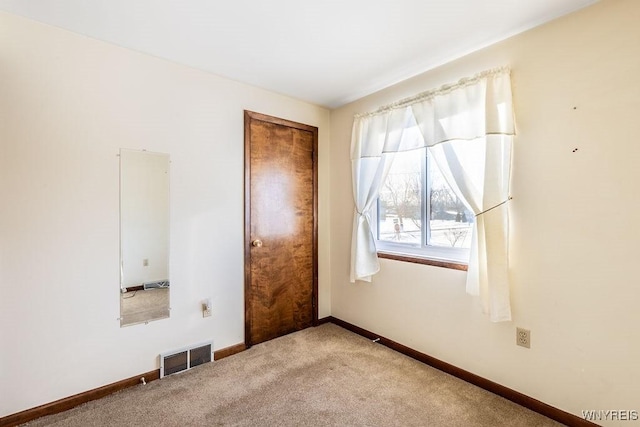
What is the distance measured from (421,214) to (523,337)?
44.2 inches

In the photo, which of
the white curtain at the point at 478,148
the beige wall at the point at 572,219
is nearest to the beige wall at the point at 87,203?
the white curtain at the point at 478,148

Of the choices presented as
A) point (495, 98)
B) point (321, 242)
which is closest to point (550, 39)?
point (495, 98)

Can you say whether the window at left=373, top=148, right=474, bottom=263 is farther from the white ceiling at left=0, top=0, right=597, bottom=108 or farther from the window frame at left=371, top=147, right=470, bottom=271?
the white ceiling at left=0, top=0, right=597, bottom=108

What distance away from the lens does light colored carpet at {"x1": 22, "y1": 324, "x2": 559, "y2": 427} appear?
5.83ft

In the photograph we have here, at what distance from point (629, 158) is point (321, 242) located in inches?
98.6

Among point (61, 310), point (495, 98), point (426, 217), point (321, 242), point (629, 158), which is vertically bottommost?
point (61, 310)

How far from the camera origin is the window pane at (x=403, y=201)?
2.61 meters

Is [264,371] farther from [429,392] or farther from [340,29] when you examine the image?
[340,29]

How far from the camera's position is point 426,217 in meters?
2.54

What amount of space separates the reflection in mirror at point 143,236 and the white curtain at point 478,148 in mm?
1960

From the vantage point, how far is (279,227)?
2.99m

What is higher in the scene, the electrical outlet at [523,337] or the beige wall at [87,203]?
the beige wall at [87,203]

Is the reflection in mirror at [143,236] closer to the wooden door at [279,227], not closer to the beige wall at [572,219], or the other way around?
the wooden door at [279,227]

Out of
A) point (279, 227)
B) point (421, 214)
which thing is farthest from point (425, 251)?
point (279, 227)
